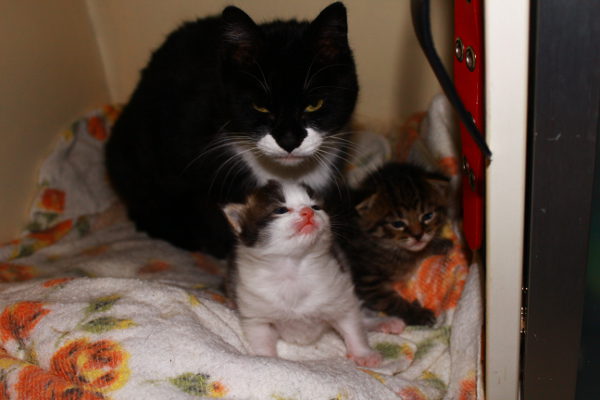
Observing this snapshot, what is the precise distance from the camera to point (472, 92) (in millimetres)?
970

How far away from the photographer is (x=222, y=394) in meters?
1.13

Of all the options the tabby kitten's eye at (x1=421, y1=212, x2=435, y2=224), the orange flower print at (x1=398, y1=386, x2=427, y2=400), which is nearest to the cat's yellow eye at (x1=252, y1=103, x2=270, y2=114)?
the tabby kitten's eye at (x1=421, y1=212, x2=435, y2=224)

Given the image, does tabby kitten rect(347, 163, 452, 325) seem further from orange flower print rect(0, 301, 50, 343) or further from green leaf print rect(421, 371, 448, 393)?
orange flower print rect(0, 301, 50, 343)

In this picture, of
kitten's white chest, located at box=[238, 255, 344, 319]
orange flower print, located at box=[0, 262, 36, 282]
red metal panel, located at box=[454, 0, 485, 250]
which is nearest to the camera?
red metal panel, located at box=[454, 0, 485, 250]

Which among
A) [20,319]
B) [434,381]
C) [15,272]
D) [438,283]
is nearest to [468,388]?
[434,381]

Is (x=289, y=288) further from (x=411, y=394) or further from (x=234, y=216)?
(x=411, y=394)

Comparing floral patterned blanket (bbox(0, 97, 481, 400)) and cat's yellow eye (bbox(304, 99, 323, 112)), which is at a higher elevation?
cat's yellow eye (bbox(304, 99, 323, 112))

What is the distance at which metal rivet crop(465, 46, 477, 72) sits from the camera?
0.95 meters

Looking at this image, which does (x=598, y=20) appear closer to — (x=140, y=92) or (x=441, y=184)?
(x=441, y=184)

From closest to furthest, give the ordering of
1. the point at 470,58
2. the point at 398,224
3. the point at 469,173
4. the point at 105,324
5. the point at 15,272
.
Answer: the point at 470,58 → the point at 469,173 → the point at 105,324 → the point at 398,224 → the point at 15,272

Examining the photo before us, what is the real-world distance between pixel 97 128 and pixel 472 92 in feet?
5.17

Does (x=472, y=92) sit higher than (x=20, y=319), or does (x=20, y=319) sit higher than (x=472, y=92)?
(x=472, y=92)

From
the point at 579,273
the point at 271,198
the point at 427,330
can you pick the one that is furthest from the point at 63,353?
the point at 579,273

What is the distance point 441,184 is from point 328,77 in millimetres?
411
